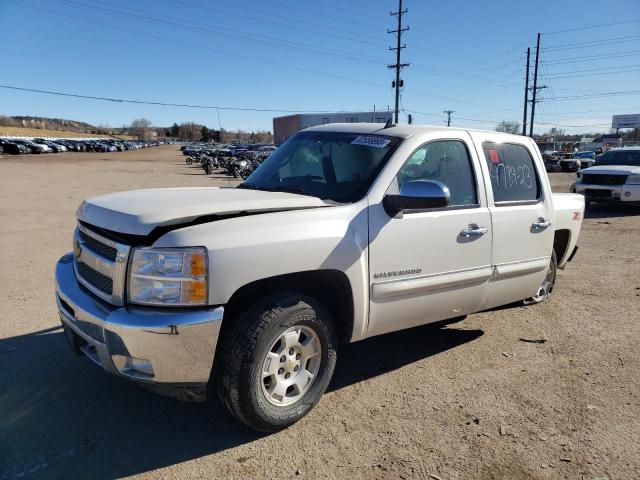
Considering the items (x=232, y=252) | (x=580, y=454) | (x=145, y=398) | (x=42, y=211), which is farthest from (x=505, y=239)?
(x=42, y=211)

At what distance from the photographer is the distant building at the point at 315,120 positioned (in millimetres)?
70812

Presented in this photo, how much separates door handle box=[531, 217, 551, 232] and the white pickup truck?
1 cm

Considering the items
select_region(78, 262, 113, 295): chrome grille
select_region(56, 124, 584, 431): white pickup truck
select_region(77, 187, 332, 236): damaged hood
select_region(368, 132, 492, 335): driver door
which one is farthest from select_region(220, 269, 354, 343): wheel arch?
select_region(78, 262, 113, 295): chrome grille

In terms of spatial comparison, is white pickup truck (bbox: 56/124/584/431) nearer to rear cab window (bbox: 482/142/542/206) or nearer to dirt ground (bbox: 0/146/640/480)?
rear cab window (bbox: 482/142/542/206)

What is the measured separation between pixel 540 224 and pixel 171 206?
3.24m

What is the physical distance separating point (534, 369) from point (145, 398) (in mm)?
3037

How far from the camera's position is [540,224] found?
447 cm

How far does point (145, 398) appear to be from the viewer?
3480 mm

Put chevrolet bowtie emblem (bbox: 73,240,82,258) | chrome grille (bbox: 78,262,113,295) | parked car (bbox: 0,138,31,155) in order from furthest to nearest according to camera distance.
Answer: parked car (bbox: 0,138,31,155), chevrolet bowtie emblem (bbox: 73,240,82,258), chrome grille (bbox: 78,262,113,295)

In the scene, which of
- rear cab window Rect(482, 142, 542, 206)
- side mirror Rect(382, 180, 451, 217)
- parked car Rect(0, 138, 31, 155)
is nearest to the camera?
side mirror Rect(382, 180, 451, 217)

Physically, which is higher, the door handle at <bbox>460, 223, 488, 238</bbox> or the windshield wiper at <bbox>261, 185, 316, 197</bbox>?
the windshield wiper at <bbox>261, 185, 316, 197</bbox>

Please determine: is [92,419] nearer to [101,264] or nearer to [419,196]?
[101,264]

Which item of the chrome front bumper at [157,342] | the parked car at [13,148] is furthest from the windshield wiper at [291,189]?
the parked car at [13,148]

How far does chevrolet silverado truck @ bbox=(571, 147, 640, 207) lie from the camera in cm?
1314
